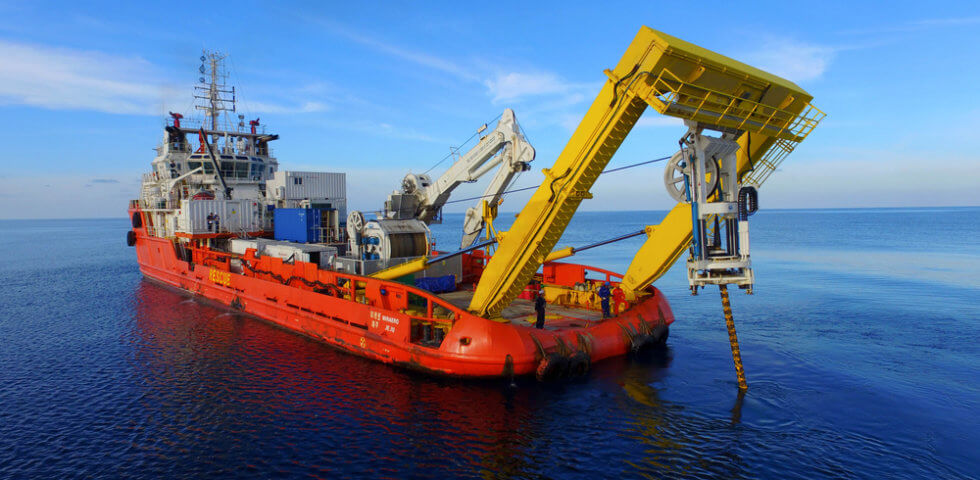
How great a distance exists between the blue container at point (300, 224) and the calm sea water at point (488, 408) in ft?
18.1

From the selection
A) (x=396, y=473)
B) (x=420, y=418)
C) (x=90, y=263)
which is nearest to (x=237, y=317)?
(x=420, y=418)

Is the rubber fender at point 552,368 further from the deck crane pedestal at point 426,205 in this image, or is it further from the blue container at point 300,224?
the blue container at point 300,224

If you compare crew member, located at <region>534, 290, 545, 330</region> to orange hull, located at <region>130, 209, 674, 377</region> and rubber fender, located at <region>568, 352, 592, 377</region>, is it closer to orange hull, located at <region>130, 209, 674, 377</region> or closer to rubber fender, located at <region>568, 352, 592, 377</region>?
orange hull, located at <region>130, 209, 674, 377</region>

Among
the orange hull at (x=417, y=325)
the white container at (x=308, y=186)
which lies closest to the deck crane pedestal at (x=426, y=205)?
the orange hull at (x=417, y=325)

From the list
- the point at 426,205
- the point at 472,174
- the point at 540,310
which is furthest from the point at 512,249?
the point at 426,205

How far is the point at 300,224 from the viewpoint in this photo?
28469 millimetres

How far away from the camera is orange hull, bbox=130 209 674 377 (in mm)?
15641

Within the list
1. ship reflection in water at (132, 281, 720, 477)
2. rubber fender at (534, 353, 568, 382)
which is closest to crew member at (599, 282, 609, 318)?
ship reflection in water at (132, 281, 720, 477)

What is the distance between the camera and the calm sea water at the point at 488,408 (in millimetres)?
11422

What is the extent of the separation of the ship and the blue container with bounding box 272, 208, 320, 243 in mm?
101

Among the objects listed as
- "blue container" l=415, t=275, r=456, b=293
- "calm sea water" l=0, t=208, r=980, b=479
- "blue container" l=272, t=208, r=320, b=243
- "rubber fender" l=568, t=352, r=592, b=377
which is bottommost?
"calm sea water" l=0, t=208, r=980, b=479

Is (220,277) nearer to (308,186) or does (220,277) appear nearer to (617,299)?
(308,186)

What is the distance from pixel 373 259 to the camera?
22688 millimetres

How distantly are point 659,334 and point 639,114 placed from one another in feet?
31.4
